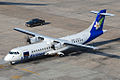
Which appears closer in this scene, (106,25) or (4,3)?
(106,25)

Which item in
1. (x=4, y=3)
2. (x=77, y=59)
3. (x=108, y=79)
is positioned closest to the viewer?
(x=108, y=79)

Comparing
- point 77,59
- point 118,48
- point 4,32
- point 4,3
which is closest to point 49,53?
point 77,59

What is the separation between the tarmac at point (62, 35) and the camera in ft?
140

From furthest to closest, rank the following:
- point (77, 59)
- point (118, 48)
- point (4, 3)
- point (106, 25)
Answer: point (4, 3) → point (106, 25) → point (118, 48) → point (77, 59)

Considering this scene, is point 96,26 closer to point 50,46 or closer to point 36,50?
point 50,46

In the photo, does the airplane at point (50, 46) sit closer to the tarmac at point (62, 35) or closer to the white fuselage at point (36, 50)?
the white fuselage at point (36, 50)

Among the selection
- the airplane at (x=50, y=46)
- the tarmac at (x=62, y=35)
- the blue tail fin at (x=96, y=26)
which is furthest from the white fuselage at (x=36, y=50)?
the blue tail fin at (x=96, y=26)

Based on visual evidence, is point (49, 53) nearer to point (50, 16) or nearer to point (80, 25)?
point (80, 25)

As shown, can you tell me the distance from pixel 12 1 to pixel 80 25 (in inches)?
1536

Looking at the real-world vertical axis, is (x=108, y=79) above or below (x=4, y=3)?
below

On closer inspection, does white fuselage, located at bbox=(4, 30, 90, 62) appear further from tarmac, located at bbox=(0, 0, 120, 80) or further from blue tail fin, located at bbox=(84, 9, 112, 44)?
blue tail fin, located at bbox=(84, 9, 112, 44)

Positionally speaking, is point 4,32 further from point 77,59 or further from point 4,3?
point 4,3

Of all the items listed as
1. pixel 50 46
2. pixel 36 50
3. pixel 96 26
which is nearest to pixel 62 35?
pixel 96 26

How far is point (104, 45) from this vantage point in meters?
56.5
